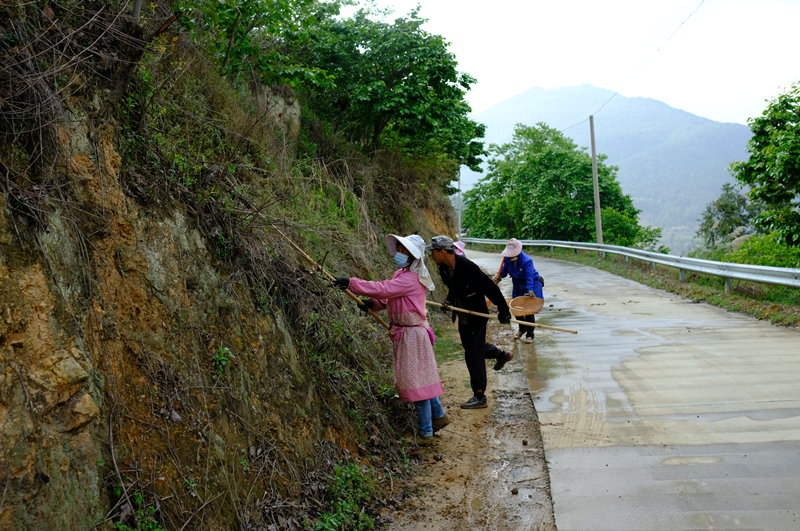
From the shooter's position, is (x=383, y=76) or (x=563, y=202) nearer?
(x=383, y=76)

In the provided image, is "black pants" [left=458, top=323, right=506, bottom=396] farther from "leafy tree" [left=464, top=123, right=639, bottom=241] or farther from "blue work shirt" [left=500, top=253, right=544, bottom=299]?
"leafy tree" [left=464, top=123, right=639, bottom=241]

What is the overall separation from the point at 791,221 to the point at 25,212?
13678mm

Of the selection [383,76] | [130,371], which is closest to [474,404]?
[130,371]

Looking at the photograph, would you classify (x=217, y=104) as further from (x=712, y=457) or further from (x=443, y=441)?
(x=712, y=457)

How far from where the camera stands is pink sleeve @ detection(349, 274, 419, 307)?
17.1 ft

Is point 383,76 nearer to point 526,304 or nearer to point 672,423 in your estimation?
point 526,304

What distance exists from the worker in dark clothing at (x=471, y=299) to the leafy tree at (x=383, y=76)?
21.4ft

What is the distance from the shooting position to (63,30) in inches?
147

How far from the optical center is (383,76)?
1266 centimetres

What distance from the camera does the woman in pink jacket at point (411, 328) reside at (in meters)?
5.41

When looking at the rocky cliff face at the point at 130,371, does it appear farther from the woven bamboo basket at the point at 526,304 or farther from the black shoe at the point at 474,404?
the woven bamboo basket at the point at 526,304

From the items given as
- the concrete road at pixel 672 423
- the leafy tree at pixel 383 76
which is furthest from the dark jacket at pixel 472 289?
the leafy tree at pixel 383 76

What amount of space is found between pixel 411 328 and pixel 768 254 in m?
12.9

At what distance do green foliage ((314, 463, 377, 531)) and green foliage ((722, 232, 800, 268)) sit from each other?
1265 cm
